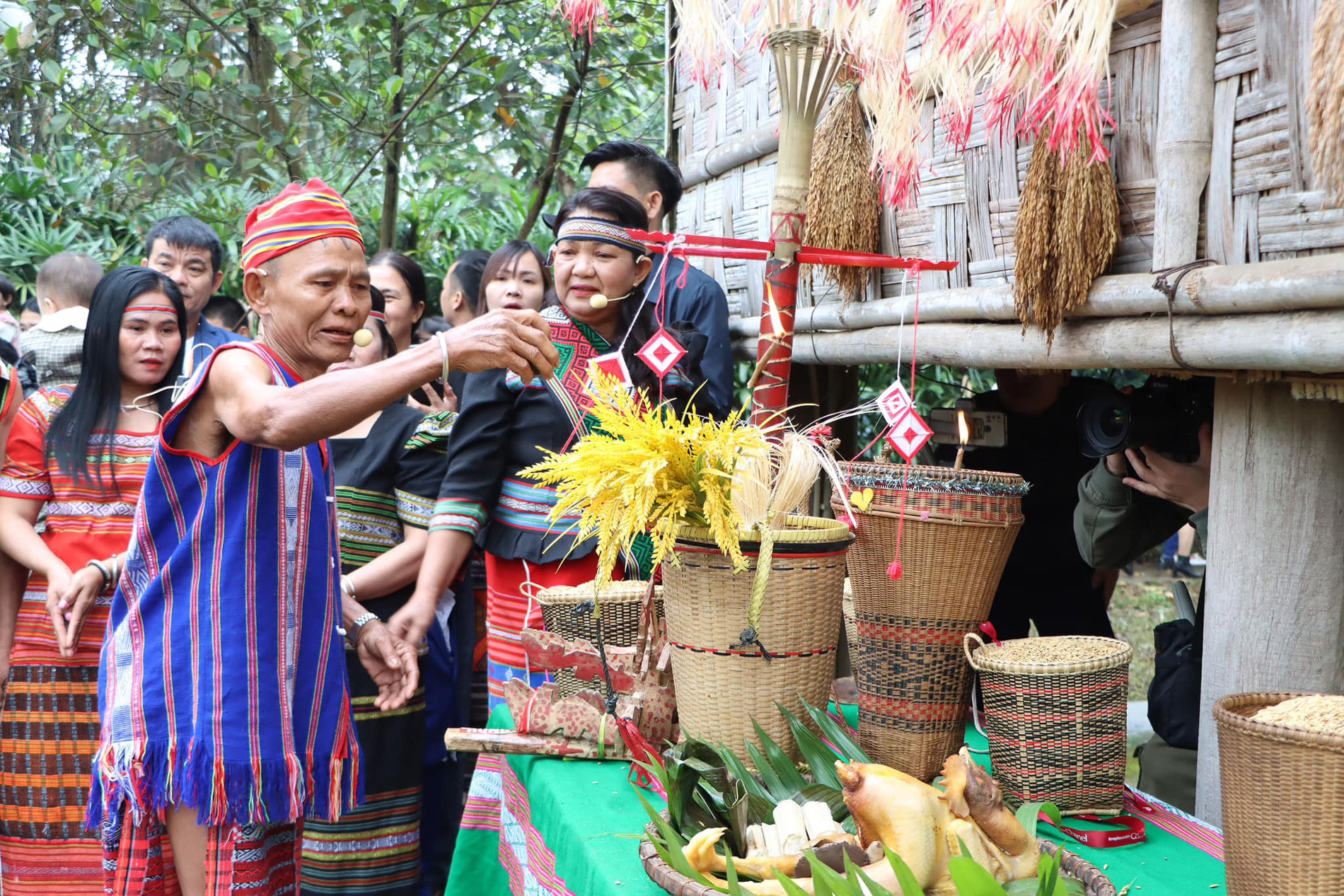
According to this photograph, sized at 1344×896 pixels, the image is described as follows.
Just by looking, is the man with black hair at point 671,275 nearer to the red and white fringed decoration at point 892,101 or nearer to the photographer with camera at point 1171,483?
the red and white fringed decoration at point 892,101

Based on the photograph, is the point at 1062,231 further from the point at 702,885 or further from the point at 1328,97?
the point at 702,885

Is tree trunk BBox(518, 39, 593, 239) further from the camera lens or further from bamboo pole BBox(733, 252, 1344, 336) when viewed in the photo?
the camera lens

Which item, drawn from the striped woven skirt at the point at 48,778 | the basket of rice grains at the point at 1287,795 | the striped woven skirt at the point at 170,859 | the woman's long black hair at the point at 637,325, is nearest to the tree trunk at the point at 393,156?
the woman's long black hair at the point at 637,325

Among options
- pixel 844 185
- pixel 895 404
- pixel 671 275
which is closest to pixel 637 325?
pixel 671 275

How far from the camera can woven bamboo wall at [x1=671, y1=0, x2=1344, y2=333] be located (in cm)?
183

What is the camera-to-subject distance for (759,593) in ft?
6.31

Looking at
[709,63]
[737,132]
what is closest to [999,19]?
[709,63]

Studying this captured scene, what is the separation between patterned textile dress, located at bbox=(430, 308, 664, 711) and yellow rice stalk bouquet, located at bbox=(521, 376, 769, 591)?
102cm

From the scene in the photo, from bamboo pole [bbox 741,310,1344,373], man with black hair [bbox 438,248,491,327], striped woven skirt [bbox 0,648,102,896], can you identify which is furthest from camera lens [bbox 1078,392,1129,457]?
man with black hair [bbox 438,248,491,327]

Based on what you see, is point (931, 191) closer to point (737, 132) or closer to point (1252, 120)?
point (1252, 120)

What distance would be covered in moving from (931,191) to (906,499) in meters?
1.16

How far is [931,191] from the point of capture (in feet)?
9.41

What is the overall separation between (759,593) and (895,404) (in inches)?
18.4

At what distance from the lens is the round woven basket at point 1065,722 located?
190 cm
